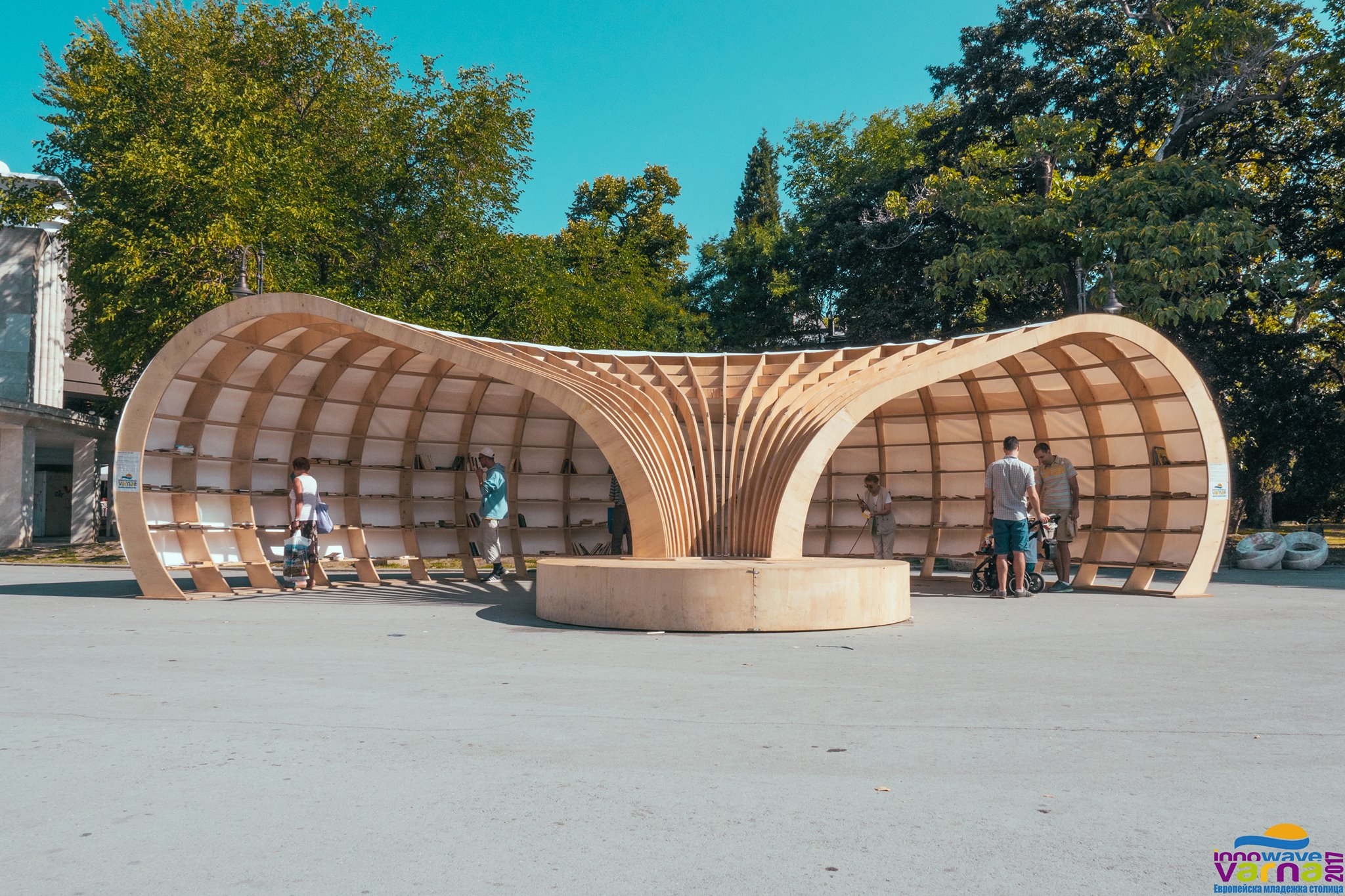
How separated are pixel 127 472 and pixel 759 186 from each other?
4557 cm

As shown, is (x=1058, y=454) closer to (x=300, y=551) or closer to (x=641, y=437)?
(x=641, y=437)

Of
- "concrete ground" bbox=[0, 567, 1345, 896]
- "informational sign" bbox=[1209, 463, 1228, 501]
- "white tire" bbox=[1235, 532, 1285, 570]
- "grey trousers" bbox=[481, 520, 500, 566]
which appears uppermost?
"informational sign" bbox=[1209, 463, 1228, 501]

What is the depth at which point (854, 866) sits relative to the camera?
3.89 m

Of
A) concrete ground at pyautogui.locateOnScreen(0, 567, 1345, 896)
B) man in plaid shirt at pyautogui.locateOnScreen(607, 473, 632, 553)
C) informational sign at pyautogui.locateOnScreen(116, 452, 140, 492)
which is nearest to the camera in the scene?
concrete ground at pyautogui.locateOnScreen(0, 567, 1345, 896)

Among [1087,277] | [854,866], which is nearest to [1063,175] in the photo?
[1087,277]

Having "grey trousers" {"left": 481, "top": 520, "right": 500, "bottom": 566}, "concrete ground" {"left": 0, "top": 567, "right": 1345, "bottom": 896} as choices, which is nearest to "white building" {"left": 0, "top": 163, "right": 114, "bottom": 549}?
"grey trousers" {"left": 481, "top": 520, "right": 500, "bottom": 566}

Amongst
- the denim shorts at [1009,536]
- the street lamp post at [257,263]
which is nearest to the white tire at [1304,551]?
the denim shorts at [1009,536]

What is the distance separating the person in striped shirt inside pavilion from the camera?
15.6m

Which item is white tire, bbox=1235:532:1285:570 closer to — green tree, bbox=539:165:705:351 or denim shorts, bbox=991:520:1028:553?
denim shorts, bbox=991:520:1028:553

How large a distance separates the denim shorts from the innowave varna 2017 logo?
1003cm

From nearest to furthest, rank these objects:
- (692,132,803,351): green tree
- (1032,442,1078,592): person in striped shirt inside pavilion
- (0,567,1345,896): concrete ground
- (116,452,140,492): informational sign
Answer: (0,567,1345,896): concrete ground
(116,452,140,492): informational sign
(1032,442,1078,592): person in striped shirt inside pavilion
(692,132,803,351): green tree

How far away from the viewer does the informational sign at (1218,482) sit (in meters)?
15.0

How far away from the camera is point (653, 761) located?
17.6 ft

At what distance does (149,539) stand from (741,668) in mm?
8772
